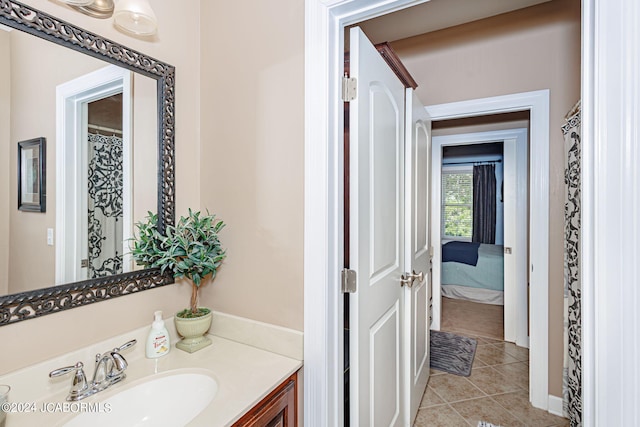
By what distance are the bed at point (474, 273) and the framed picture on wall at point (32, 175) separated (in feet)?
15.0

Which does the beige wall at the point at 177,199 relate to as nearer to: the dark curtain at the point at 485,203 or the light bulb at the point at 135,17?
the light bulb at the point at 135,17

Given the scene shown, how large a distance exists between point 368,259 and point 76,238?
41.0 inches

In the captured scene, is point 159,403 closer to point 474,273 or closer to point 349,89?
point 349,89

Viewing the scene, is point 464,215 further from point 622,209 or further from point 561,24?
point 622,209

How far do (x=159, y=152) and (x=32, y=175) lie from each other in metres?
0.41

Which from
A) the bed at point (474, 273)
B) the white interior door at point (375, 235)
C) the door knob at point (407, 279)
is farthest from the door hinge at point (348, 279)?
the bed at point (474, 273)

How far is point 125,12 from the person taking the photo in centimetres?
103

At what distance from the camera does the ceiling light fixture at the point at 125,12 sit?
1.00 meters

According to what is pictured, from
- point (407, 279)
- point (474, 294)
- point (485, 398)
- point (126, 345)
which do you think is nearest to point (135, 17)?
point (126, 345)

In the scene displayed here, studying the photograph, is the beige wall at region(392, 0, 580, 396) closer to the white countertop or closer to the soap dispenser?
the white countertop

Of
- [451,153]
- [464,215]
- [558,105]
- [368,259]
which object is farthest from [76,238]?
[464,215]

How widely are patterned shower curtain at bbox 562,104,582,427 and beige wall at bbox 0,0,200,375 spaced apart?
1962mm

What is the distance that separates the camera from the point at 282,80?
1.18 m

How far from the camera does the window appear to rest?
6.41 metres
